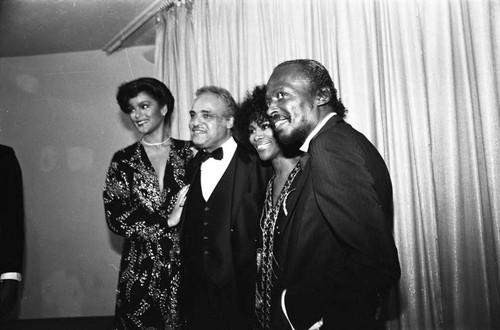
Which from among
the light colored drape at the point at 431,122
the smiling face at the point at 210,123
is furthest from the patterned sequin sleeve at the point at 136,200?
the light colored drape at the point at 431,122

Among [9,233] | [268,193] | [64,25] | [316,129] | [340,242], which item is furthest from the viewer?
[64,25]

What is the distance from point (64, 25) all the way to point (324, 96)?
350 cm

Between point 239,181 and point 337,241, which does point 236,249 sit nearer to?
point 239,181

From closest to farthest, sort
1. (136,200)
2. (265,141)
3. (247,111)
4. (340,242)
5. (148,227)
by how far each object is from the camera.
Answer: (340,242) < (265,141) < (148,227) < (136,200) < (247,111)

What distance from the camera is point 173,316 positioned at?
7.98ft

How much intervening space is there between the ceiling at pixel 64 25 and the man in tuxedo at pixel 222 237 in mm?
2242

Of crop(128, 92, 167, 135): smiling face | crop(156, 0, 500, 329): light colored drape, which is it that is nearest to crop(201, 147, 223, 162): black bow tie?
crop(128, 92, 167, 135): smiling face

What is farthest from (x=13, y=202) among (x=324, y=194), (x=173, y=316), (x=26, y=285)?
(x=26, y=285)

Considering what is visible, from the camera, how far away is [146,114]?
9.29 ft

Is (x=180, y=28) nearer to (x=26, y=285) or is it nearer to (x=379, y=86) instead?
(x=379, y=86)

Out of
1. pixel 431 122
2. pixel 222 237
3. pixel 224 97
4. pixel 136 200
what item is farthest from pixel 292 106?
pixel 431 122

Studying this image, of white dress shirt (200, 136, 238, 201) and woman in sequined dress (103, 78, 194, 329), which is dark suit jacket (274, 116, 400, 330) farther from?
woman in sequined dress (103, 78, 194, 329)

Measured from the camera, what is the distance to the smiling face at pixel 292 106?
169 cm

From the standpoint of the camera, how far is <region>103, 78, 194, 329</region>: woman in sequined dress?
95.3 inches
